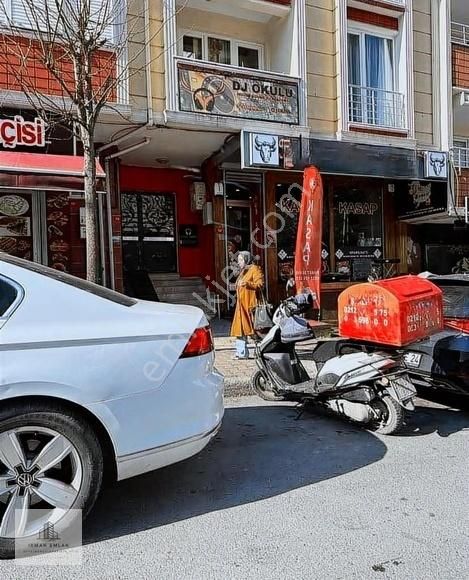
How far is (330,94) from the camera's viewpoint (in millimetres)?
11109

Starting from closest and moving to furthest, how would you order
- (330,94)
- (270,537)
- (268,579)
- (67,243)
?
(268,579)
(270,537)
(67,243)
(330,94)

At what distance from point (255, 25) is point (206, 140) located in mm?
3211

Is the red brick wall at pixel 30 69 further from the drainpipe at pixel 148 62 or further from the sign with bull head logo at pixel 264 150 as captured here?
the sign with bull head logo at pixel 264 150

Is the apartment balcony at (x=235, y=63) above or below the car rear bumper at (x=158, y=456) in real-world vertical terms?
above

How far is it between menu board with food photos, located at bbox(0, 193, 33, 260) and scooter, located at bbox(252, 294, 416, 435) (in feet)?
20.3

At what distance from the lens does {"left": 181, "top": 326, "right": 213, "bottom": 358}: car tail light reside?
3.37m

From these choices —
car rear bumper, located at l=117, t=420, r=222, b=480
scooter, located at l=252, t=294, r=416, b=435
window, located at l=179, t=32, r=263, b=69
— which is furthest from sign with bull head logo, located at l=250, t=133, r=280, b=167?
car rear bumper, located at l=117, t=420, r=222, b=480

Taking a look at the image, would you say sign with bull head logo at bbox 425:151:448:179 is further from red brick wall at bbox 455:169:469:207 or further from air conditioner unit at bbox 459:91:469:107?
air conditioner unit at bbox 459:91:469:107

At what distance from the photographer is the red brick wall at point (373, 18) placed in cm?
1138

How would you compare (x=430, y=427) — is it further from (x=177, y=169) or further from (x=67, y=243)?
(x=177, y=169)

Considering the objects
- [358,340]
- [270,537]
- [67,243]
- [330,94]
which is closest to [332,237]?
[330,94]

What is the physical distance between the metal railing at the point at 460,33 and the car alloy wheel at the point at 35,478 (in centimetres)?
1443

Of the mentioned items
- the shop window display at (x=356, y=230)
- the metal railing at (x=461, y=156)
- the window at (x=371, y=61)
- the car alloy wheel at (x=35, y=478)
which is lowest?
the car alloy wheel at (x=35, y=478)

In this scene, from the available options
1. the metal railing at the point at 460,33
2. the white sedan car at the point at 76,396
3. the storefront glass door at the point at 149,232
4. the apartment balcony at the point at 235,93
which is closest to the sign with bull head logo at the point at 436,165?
the apartment balcony at the point at 235,93
